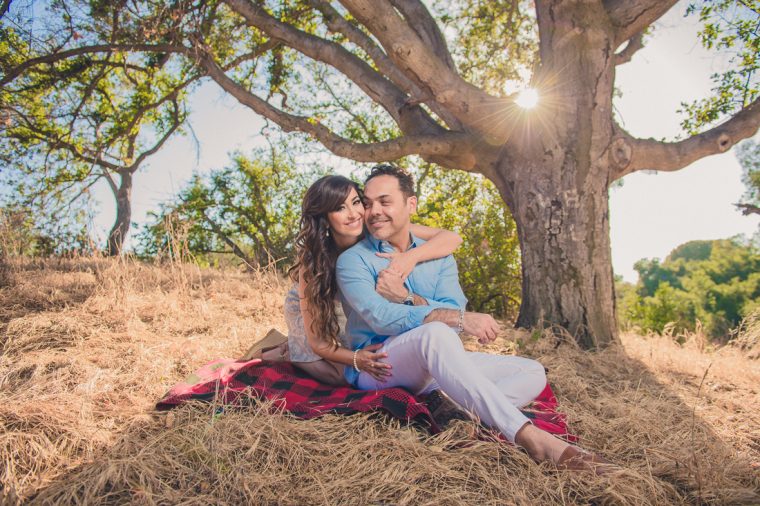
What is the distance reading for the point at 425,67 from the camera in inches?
187

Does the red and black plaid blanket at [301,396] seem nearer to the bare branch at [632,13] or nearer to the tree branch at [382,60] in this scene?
the tree branch at [382,60]

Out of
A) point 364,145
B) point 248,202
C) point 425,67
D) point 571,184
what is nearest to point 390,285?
point 425,67

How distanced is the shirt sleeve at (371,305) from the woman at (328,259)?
174 mm

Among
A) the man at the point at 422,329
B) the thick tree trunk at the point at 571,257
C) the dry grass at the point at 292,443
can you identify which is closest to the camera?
the dry grass at the point at 292,443

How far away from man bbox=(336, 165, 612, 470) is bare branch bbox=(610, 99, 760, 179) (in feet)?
10.8

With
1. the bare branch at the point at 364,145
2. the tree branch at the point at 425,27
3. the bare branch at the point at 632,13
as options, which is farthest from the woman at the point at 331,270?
the bare branch at the point at 632,13

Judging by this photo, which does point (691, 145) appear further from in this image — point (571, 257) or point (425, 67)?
point (425, 67)

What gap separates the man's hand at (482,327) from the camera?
8.70ft

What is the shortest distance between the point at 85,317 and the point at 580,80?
A: 553cm

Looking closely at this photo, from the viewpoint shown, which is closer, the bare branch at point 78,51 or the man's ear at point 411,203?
the man's ear at point 411,203

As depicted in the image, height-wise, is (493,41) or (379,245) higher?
(493,41)

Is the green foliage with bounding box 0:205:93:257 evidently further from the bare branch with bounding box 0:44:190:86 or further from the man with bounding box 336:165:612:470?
the man with bounding box 336:165:612:470

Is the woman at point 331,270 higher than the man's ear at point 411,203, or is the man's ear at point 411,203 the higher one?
the man's ear at point 411,203

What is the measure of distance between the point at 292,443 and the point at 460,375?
0.87m
